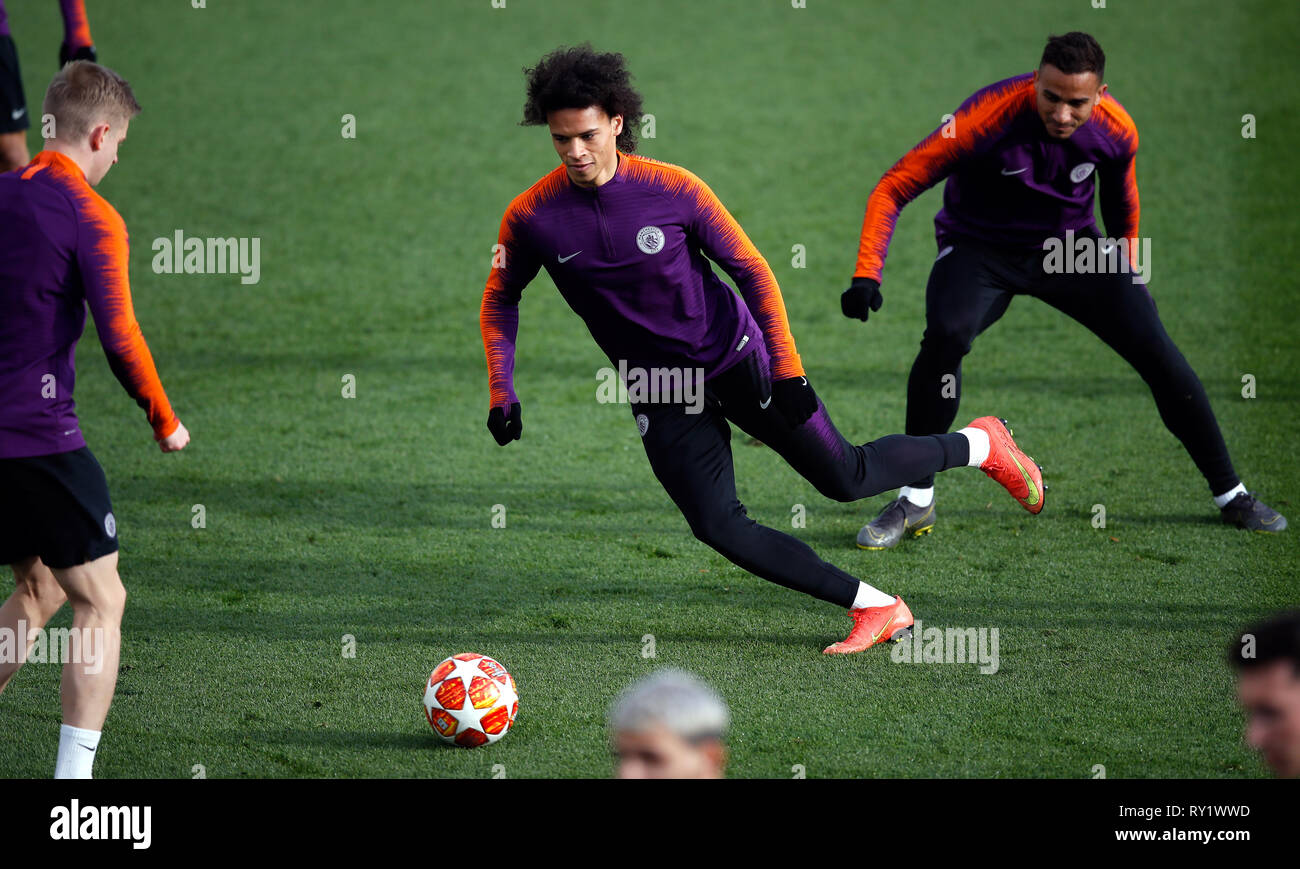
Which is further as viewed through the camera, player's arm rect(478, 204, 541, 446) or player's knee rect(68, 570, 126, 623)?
player's arm rect(478, 204, 541, 446)

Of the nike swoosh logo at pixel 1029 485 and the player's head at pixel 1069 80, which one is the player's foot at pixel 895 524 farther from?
the player's head at pixel 1069 80

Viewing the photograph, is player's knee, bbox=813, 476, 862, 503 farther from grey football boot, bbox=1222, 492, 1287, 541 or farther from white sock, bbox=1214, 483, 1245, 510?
white sock, bbox=1214, 483, 1245, 510

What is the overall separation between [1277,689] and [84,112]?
3.22 meters

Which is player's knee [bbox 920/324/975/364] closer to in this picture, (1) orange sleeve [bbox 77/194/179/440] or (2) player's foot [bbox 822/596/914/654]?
(2) player's foot [bbox 822/596/914/654]

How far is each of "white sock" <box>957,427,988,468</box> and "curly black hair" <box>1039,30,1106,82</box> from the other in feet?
4.69

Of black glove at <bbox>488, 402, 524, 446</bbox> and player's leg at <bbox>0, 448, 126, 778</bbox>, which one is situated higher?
black glove at <bbox>488, 402, 524, 446</bbox>

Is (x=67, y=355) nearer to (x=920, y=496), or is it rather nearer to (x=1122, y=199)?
(x=920, y=496)

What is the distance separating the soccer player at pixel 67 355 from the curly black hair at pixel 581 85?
3.96 ft

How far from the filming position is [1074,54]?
5.07 meters

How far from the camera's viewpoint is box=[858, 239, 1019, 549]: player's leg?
5.72m

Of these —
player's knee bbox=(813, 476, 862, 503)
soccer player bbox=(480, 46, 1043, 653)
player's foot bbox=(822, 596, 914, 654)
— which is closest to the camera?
soccer player bbox=(480, 46, 1043, 653)

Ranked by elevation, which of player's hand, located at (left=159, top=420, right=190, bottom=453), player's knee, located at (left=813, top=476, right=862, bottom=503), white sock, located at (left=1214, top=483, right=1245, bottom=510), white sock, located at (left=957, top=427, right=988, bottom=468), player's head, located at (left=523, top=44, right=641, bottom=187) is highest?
player's head, located at (left=523, top=44, right=641, bottom=187)

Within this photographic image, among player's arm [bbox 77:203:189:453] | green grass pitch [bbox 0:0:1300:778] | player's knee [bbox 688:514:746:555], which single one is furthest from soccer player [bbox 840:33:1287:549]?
player's arm [bbox 77:203:189:453]

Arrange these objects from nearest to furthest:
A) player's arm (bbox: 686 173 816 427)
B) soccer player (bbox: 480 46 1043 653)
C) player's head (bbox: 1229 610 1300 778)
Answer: player's head (bbox: 1229 610 1300 778) → soccer player (bbox: 480 46 1043 653) → player's arm (bbox: 686 173 816 427)
